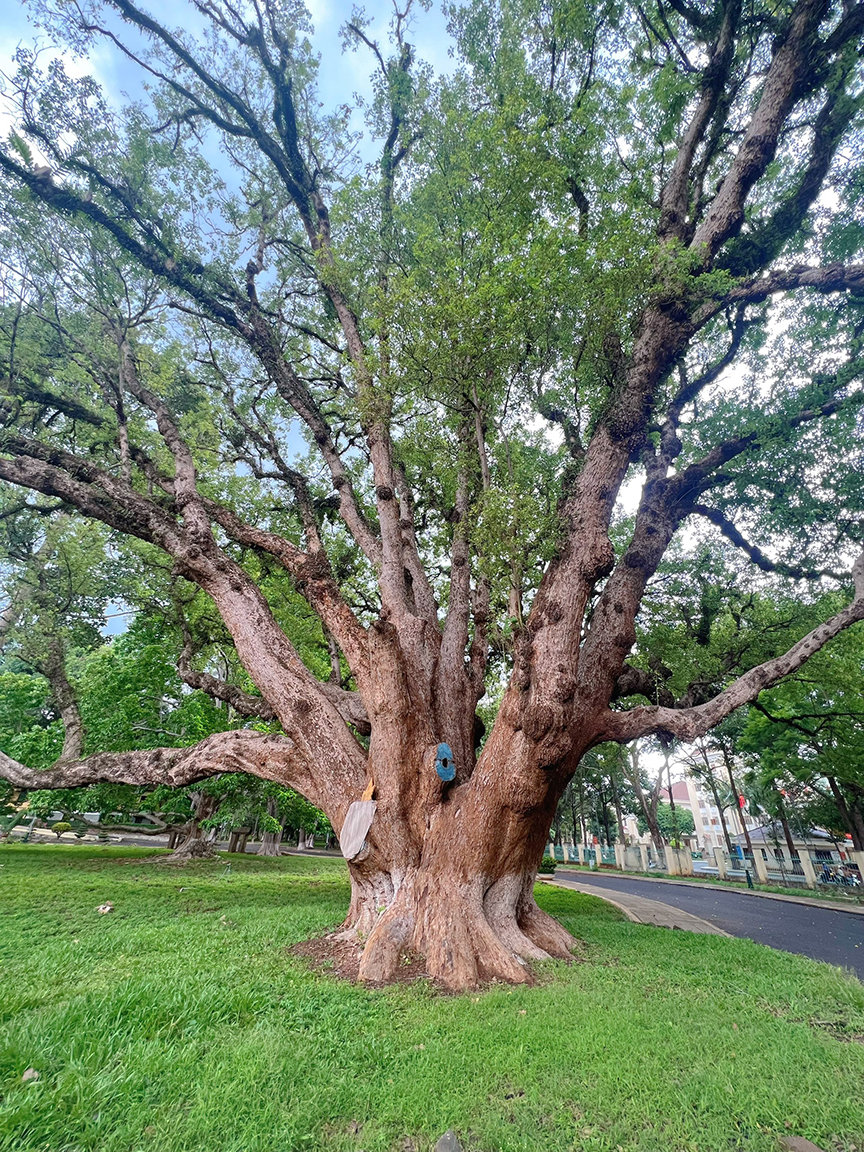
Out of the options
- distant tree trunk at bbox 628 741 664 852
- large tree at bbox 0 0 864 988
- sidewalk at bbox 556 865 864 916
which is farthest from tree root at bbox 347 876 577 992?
distant tree trunk at bbox 628 741 664 852

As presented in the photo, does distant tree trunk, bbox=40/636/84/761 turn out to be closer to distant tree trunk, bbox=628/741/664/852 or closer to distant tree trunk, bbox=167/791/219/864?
distant tree trunk, bbox=167/791/219/864

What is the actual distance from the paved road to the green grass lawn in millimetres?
4598

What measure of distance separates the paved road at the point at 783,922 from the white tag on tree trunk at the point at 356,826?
675 centimetres

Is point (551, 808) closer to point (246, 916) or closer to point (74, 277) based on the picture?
point (246, 916)

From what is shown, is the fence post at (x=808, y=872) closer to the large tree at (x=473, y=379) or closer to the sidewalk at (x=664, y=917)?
the sidewalk at (x=664, y=917)

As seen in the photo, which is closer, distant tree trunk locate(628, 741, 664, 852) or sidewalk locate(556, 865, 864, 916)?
sidewalk locate(556, 865, 864, 916)

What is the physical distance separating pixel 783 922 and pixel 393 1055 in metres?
13.0

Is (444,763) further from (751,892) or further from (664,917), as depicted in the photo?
(751,892)

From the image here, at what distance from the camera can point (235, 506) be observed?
11047 millimetres

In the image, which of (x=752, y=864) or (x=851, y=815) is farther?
(x=752, y=864)

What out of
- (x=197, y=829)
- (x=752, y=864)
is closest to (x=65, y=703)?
(x=197, y=829)

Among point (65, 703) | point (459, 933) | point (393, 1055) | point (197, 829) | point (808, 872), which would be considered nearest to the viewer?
point (393, 1055)

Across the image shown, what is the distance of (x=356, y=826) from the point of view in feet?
17.4

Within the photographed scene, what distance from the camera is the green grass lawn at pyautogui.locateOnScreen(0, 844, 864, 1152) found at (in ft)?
7.39
